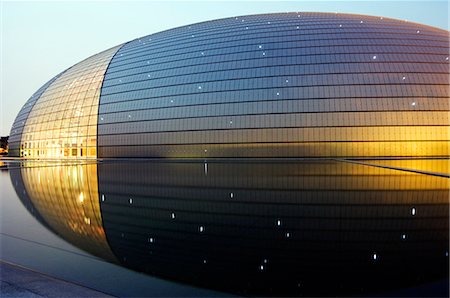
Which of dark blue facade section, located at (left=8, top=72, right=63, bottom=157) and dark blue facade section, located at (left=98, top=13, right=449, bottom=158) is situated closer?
dark blue facade section, located at (left=98, top=13, right=449, bottom=158)

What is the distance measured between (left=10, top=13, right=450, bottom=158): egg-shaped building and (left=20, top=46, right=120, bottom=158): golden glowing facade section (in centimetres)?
36

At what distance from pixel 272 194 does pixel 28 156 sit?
52.3m

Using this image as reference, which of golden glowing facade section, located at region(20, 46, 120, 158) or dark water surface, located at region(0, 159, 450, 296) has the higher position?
golden glowing facade section, located at region(20, 46, 120, 158)

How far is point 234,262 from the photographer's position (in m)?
6.18

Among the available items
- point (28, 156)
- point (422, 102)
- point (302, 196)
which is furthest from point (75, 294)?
point (28, 156)

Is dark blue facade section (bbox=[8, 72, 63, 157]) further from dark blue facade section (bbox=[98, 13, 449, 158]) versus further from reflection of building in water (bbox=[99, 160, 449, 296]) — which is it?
reflection of building in water (bbox=[99, 160, 449, 296])

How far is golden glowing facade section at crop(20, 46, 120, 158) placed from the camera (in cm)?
4738

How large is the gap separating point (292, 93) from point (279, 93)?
1.24m

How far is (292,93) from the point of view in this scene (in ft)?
123

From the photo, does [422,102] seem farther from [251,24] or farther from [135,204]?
[135,204]

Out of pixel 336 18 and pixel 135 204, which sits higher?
pixel 336 18

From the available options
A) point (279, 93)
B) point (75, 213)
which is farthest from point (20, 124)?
point (75, 213)

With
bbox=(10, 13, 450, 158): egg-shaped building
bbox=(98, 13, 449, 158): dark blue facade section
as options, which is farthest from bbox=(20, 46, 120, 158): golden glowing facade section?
bbox=(98, 13, 449, 158): dark blue facade section

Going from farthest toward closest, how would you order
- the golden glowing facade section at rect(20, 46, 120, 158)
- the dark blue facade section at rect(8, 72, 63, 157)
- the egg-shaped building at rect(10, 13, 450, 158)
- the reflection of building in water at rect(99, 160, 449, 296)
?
the dark blue facade section at rect(8, 72, 63, 157) < the golden glowing facade section at rect(20, 46, 120, 158) < the egg-shaped building at rect(10, 13, 450, 158) < the reflection of building in water at rect(99, 160, 449, 296)
